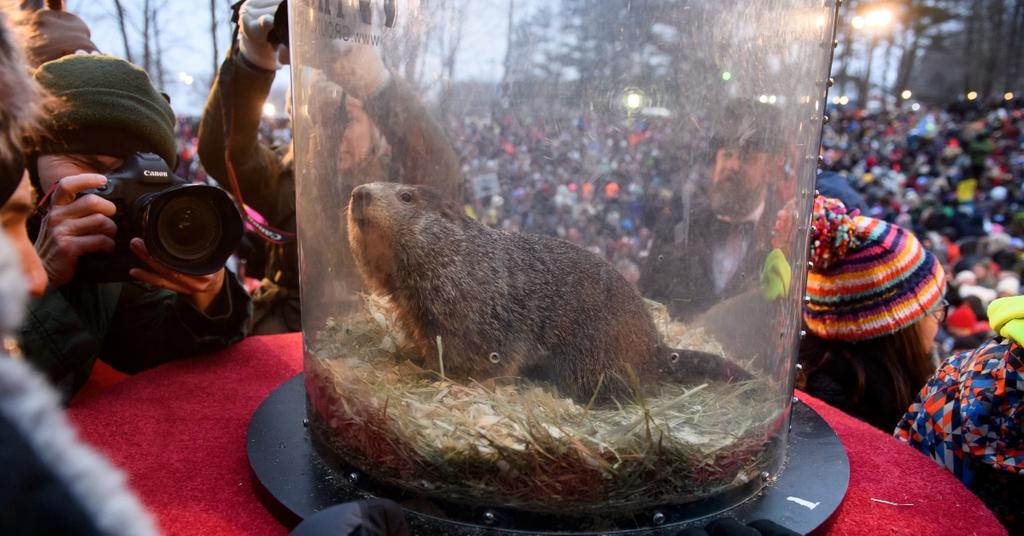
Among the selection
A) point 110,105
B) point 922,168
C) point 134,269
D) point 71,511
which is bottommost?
point 922,168

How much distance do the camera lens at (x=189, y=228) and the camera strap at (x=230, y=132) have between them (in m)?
0.62

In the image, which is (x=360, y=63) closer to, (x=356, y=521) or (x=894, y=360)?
(x=356, y=521)

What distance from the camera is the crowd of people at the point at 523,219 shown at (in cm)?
139

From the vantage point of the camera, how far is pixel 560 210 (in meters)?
1.46

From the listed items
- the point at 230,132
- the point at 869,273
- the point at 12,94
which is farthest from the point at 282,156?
the point at 869,273

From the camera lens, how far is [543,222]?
1472 millimetres

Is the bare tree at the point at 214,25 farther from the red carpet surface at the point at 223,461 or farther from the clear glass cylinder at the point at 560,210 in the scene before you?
the clear glass cylinder at the point at 560,210

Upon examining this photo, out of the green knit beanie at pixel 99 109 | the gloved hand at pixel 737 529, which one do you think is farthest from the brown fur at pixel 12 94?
the gloved hand at pixel 737 529

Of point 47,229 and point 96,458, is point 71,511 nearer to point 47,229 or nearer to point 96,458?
point 96,458

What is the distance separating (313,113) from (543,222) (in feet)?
1.79

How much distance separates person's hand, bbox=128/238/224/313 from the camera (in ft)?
5.16

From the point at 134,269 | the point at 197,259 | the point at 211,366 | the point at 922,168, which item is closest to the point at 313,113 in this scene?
the point at 197,259

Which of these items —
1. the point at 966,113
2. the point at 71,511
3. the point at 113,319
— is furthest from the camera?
the point at 966,113

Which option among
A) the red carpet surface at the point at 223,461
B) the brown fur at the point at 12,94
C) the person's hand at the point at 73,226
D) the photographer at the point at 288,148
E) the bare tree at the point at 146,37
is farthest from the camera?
the bare tree at the point at 146,37
